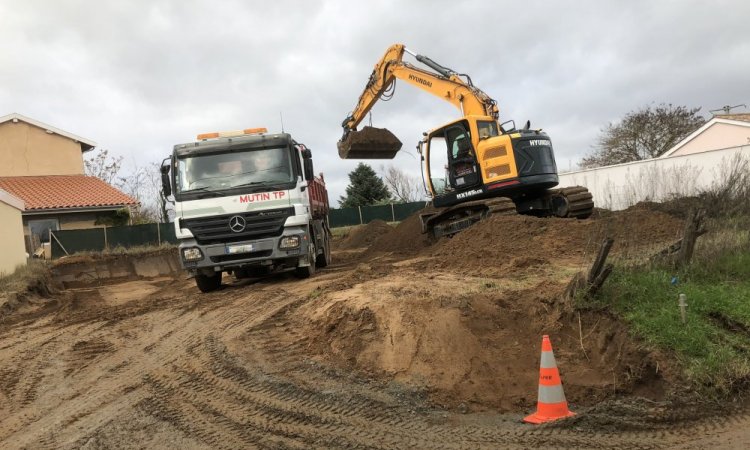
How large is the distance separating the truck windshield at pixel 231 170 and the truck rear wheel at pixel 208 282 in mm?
1889

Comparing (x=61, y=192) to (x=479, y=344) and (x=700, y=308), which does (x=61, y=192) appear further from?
(x=700, y=308)

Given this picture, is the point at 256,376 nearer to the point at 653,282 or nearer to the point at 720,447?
the point at 720,447

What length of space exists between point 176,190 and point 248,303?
122 inches

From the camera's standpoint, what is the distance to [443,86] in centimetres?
1582

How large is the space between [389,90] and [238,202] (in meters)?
8.21

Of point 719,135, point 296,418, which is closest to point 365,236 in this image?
point 296,418

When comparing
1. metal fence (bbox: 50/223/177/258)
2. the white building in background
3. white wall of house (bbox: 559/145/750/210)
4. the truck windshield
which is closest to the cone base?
the truck windshield

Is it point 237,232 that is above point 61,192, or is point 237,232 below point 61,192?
below

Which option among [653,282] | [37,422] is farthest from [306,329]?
[653,282]

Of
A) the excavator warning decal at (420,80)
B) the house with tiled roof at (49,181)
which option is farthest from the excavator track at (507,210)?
the house with tiled roof at (49,181)

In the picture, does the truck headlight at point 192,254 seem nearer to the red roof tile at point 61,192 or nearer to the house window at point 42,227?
the red roof tile at point 61,192

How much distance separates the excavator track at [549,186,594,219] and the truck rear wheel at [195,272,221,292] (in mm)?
8587

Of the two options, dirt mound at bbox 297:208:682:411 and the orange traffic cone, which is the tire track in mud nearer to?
the orange traffic cone

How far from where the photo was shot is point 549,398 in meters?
4.82
